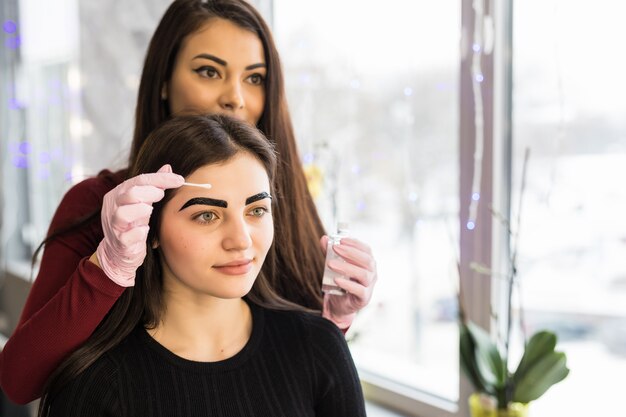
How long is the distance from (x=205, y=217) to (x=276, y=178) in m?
0.36

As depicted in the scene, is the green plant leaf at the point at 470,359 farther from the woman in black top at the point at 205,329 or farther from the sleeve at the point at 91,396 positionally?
the sleeve at the point at 91,396

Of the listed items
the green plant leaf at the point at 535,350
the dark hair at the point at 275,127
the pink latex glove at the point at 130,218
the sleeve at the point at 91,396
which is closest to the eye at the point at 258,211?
the pink latex glove at the point at 130,218

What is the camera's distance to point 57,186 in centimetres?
371

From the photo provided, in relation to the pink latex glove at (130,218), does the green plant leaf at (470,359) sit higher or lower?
lower

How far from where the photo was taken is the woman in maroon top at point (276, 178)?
4.29 feet

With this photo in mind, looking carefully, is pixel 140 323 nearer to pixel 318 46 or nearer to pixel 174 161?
pixel 174 161

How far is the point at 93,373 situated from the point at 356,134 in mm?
1311

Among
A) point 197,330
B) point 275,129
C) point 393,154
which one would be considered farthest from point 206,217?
point 393,154

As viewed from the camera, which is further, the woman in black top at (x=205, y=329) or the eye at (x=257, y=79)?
the eye at (x=257, y=79)

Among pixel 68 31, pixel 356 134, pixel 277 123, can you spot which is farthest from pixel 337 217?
pixel 68 31

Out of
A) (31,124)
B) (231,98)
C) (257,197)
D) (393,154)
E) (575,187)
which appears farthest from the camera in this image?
(31,124)

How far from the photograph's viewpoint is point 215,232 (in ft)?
3.64

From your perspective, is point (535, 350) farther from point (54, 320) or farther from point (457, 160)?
point (54, 320)

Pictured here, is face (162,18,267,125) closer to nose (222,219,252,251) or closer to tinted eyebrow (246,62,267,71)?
tinted eyebrow (246,62,267,71)
